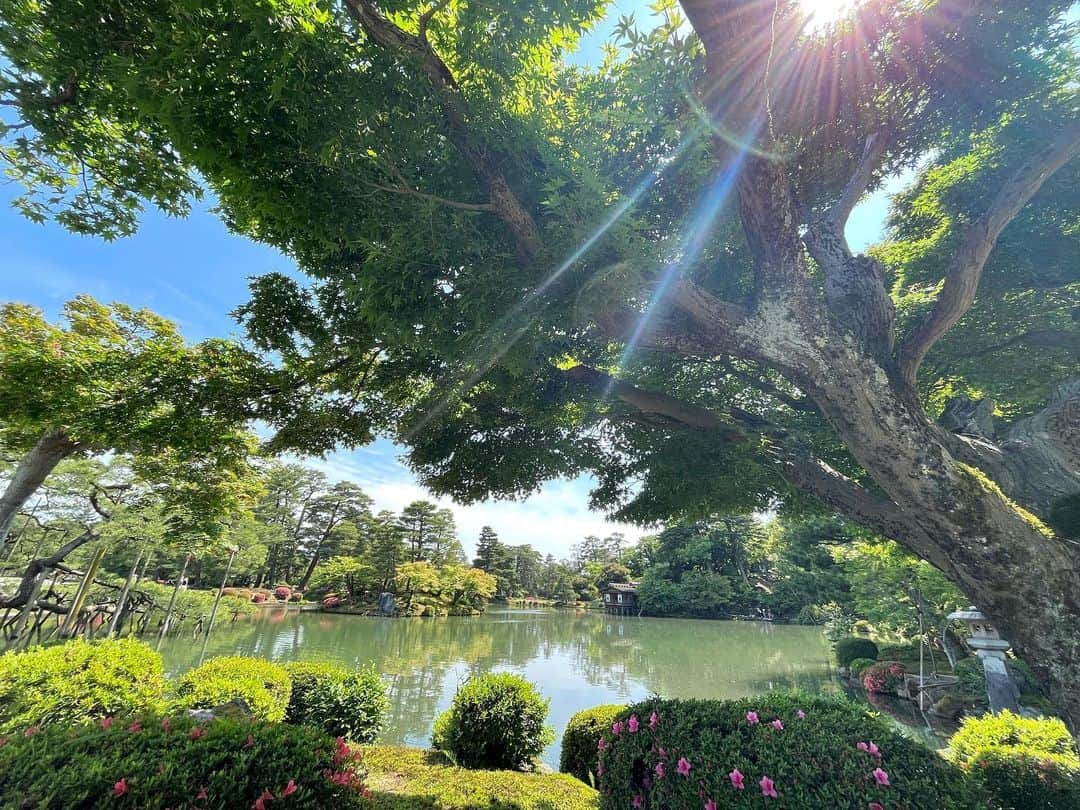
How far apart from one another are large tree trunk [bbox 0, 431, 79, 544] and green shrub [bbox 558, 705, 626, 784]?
7.12 meters

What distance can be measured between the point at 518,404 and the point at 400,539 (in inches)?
930

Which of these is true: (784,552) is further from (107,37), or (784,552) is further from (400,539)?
(107,37)

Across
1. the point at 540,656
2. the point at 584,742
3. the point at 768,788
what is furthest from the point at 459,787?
the point at 540,656

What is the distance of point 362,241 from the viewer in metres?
2.55

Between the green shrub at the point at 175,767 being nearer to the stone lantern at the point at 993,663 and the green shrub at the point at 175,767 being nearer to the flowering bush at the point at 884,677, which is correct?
the stone lantern at the point at 993,663

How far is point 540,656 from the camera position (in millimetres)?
12781

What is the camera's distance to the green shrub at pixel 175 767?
1.66 m

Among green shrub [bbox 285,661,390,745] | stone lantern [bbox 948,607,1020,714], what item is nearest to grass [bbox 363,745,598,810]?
green shrub [bbox 285,661,390,745]

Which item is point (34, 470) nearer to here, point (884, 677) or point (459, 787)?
point (459, 787)

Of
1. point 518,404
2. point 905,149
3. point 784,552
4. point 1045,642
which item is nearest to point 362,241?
point 518,404

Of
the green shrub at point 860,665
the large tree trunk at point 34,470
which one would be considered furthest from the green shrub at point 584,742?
the green shrub at point 860,665

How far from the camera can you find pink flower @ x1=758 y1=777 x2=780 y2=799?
6.41 ft

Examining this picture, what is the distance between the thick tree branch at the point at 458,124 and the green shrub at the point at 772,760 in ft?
9.59

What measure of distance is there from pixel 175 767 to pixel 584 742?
3722 mm
